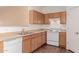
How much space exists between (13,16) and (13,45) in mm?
860

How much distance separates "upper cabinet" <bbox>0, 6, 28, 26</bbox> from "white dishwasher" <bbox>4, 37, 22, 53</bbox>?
545 mm

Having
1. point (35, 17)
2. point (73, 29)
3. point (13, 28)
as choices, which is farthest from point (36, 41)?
point (73, 29)

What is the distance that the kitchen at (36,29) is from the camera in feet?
8.19

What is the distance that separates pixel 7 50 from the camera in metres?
2.01

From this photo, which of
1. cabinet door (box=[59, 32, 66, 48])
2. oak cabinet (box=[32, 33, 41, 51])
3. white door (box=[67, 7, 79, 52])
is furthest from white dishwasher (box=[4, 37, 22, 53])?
cabinet door (box=[59, 32, 66, 48])

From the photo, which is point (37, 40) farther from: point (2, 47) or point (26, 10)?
point (2, 47)

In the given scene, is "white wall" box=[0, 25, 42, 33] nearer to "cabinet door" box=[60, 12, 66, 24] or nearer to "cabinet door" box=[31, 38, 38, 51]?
"cabinet door" box=[31, 38, 38, 51]

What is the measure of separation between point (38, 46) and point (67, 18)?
1.30 meters

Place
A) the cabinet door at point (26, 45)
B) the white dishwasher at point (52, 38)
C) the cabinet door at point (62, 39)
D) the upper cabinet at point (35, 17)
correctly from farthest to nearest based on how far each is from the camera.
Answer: the cabinet door at point (62, 39) < the white dishwasher at point (52, 38) < the upper cabinet at point (35, 17) < the cabinet door at point (26, 45)

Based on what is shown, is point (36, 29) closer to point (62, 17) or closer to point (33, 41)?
point (33, 41)

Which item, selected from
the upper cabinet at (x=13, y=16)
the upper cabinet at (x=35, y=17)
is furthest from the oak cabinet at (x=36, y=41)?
the upper cabinet at (x=13, y=16)

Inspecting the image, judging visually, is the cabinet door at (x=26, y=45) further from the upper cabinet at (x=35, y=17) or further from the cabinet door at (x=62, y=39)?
the cabinet door at (x=62, y=39)

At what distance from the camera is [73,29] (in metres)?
3.21
